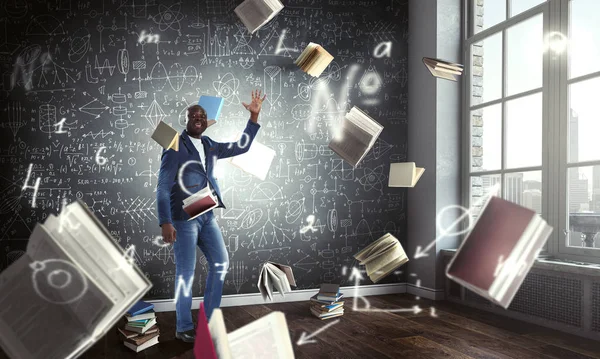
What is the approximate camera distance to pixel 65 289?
3.48 ft

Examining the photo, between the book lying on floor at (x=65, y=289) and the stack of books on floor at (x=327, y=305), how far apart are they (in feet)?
9.52

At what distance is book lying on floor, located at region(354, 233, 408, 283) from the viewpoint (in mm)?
3340

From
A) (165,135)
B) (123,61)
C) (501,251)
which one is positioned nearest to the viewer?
(501,251)

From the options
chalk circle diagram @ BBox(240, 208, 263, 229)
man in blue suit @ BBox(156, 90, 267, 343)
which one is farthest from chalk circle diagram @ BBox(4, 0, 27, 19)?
chalk circle diagram @ BBox(240, 208, 263, 229)

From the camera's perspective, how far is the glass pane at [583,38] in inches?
131

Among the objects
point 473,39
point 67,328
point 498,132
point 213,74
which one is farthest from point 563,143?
point 67,328

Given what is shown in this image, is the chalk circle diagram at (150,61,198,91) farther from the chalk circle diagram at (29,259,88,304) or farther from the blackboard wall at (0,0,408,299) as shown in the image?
the chalk circle diagram at (29,259,88,304)

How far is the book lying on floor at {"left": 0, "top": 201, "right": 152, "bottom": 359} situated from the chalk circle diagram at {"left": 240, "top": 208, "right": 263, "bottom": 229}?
334cm

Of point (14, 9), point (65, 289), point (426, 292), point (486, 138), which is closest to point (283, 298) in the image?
point (426, 292)

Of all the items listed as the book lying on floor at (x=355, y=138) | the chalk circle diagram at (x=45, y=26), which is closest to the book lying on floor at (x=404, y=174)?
the book lying on floor at (x=355, y=138)

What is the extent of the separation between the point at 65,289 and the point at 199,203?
201 cm

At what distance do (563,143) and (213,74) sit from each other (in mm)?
2958

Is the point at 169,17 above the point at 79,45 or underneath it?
above

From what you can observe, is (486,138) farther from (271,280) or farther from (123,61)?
Answer: (123,61)
